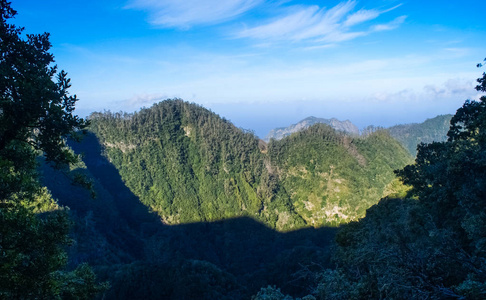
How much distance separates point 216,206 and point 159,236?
28298 millimetres

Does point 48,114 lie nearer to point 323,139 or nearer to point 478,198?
point 478,198

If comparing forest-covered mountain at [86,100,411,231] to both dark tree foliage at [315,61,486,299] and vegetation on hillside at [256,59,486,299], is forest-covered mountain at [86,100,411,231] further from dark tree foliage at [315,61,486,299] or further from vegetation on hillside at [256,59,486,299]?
vegetation on hillside at [256,59,486,299]

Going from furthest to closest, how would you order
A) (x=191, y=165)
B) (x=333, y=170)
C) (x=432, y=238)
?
(x=191, y=165) → (x=333, y=170) → (x=432, y=238)

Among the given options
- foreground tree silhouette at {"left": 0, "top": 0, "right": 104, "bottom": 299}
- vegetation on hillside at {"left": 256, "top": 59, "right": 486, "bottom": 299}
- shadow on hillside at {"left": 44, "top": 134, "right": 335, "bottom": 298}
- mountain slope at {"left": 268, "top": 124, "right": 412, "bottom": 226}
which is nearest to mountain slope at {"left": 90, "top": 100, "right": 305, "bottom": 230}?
shadow on hillside at {"left": 44, "top": 134, "right": 335, "bottom": 298}

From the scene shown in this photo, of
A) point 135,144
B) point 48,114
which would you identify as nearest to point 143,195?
point 135,144

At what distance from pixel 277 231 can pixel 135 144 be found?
7884cm

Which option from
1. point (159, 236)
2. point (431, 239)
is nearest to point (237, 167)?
point (159, 236)

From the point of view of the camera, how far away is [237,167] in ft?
450

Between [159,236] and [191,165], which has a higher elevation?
[191,165]

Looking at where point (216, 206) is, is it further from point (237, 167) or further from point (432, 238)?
point (432, 238)

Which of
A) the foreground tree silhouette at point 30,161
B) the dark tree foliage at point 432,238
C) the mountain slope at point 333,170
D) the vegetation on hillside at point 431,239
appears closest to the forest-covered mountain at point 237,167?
the mountain slope at point 333,170

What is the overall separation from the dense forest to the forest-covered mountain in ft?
2.00

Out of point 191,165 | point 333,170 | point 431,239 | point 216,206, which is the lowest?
point 216,206

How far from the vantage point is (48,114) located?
31.6ft
